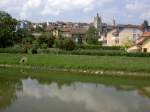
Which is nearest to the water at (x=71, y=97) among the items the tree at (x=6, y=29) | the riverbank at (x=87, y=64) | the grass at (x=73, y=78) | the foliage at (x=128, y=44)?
the grass at (x=73, y=78)

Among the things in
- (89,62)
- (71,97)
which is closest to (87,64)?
(89,62)

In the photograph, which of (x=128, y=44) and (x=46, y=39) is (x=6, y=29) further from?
(x=128, y=44)

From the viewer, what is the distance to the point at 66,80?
36844 mm

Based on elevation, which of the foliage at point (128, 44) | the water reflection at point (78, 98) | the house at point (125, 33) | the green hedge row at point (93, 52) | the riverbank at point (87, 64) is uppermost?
the house at point (125, 33)

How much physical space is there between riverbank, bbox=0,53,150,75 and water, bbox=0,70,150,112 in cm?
770

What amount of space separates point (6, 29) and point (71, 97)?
49.8 m

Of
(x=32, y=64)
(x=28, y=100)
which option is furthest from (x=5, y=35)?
(x=28, y=100)

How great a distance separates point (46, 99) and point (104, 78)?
14713 millimetres

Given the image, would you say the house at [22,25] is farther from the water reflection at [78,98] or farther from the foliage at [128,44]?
the water reflection at [78,98]

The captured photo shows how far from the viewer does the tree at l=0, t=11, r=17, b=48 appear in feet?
238

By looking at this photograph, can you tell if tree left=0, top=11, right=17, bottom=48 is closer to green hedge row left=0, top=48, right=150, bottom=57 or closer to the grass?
green hedge row left=0, top=48, right=150, bottom=57

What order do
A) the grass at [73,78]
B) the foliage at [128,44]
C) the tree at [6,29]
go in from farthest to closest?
the foliage at [128,44], the tree at [6,29], the grass at [73,78]

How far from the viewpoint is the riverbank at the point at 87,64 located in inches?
1662

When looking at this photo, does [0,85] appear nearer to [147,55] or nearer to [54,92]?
[54,92]
